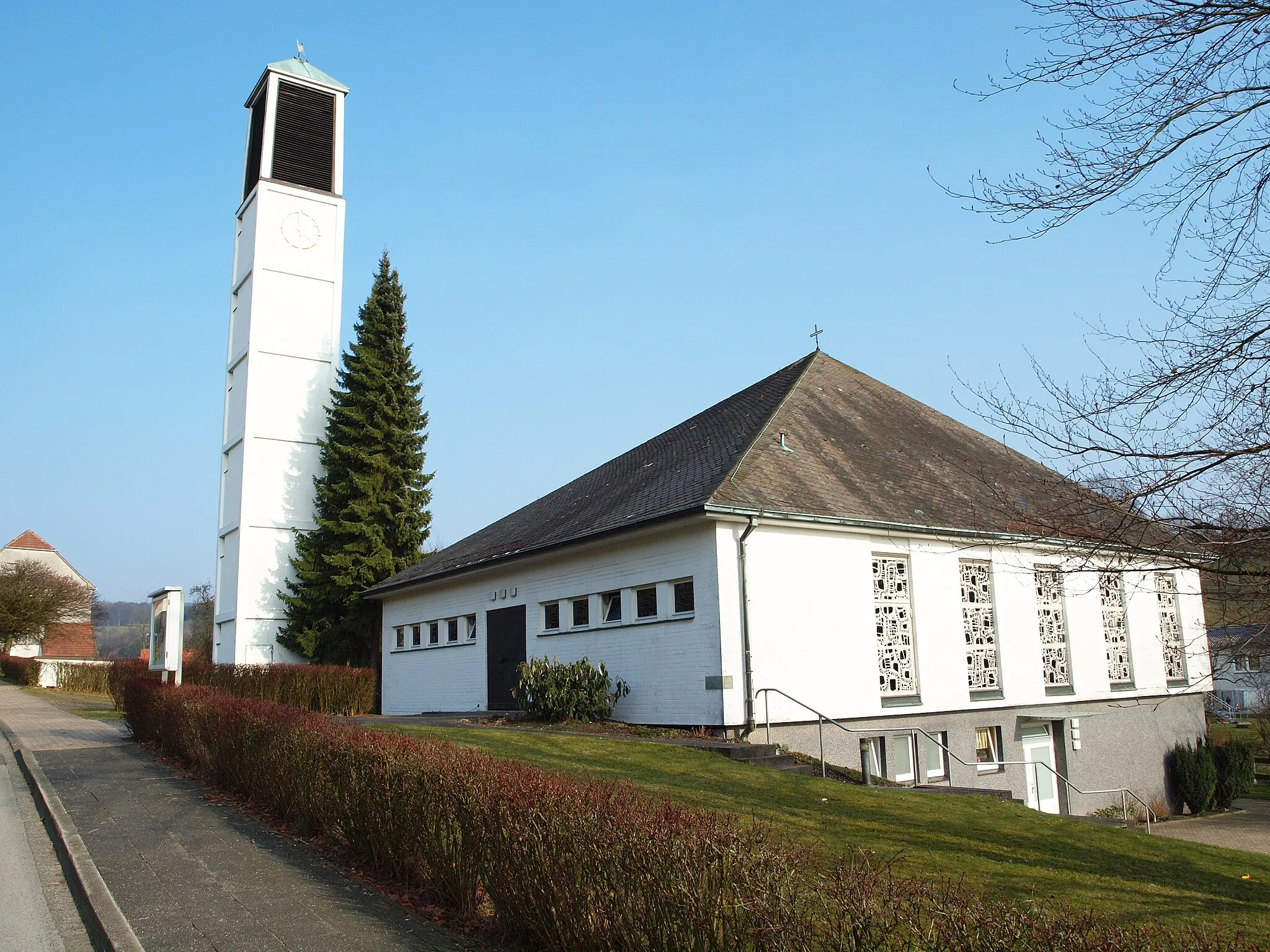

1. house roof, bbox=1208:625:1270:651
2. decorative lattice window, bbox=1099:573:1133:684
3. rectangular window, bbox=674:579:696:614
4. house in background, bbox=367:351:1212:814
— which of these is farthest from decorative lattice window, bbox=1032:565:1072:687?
house roof, bbox=1208:625:1270:651

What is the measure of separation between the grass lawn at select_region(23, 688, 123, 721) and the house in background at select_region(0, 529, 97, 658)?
25.4 m

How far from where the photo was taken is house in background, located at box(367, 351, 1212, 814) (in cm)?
1677

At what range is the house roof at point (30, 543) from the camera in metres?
77.8

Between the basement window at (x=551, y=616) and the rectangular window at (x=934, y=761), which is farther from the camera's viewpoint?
the basement window at (x=551, y=616)

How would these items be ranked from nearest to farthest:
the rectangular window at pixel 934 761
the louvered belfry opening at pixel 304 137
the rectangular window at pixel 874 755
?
1. the rectangular window at pixel 874 755
2. the rectangular window at pixel 934 761
3. the louvered belfry opening at pixel 304 137

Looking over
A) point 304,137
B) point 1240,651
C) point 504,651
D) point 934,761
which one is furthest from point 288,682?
point 304,137

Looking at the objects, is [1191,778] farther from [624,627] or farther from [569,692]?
[569,692]

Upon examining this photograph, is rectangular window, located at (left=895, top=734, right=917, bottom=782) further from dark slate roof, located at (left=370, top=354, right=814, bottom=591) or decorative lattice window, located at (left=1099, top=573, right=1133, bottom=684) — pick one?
decorative lattice window, located at (left=1099, top=573, right=1133, bottom=684)

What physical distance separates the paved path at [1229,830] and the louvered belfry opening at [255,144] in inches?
1425

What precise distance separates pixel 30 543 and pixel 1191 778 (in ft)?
273

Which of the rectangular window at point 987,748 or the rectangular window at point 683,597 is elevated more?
the rectangular window at point 683,597

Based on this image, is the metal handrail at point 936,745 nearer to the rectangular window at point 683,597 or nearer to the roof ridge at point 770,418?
the rectangular window at point 683,597

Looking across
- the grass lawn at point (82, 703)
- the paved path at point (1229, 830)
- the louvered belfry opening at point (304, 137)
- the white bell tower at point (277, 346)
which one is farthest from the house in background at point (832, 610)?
the louvered belfry opening at point (304, 137)

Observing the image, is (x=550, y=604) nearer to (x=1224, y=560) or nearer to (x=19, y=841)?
(x=19, y=841)
